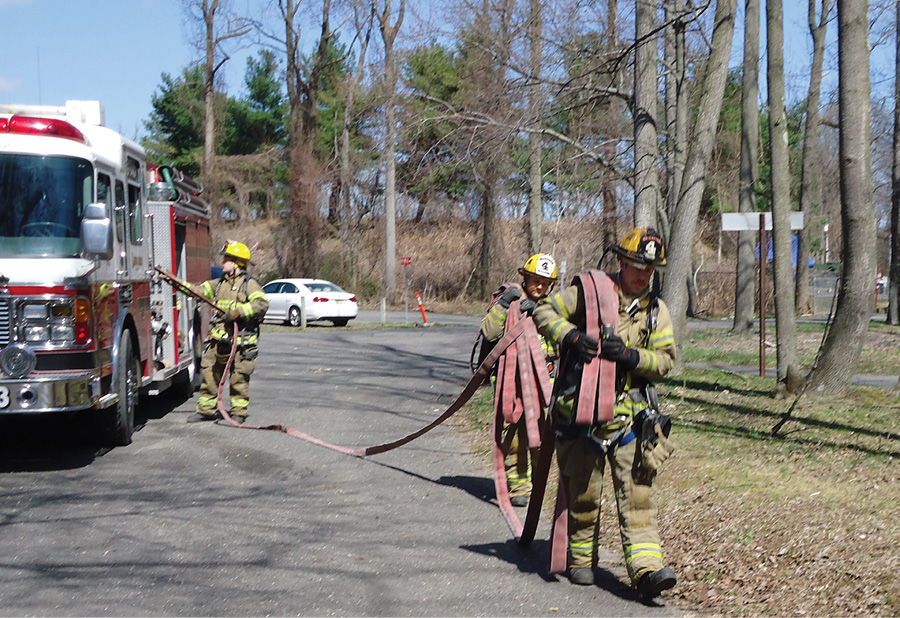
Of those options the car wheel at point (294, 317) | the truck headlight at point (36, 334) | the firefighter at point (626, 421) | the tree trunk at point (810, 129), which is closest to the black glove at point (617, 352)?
the firefighter at point (626, 421)

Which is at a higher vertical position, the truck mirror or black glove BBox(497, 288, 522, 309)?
the truck mirror

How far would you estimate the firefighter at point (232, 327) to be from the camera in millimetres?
10961

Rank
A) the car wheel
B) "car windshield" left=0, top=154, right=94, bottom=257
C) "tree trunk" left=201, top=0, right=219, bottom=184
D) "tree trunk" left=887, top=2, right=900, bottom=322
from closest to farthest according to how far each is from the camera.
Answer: "car windshield" left=0, top=154, right=94, bottom=257 → "tree trunk" left=887, top=2, right=900, bottom=322 → the car wheel → "tree trunk" left=201, top=0, right=219, bottom=184

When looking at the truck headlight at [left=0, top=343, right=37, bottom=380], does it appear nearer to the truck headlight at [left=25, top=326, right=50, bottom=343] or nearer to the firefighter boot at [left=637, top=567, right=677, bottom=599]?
the truck headlight at [left=25, top=326, right=50, bottom=343]

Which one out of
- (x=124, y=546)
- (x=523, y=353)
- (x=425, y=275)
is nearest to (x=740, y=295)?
(x=523, y=353)

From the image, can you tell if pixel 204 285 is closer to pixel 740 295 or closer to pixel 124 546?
pixel 124 546

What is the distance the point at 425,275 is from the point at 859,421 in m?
41.4

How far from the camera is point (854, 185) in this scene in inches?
418

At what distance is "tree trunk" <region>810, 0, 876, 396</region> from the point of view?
34.8 feet

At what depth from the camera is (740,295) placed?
26.0 m

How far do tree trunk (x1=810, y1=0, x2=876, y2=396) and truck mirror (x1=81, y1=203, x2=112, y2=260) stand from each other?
7236 millimetres

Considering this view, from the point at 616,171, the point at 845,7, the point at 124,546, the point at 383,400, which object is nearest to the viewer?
the point at 124,546

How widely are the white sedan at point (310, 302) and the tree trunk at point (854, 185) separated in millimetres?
21296

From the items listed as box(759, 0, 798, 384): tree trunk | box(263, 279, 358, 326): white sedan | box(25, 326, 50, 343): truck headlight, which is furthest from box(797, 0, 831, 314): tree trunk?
box(25, 326, 50, 343): truck headlight
